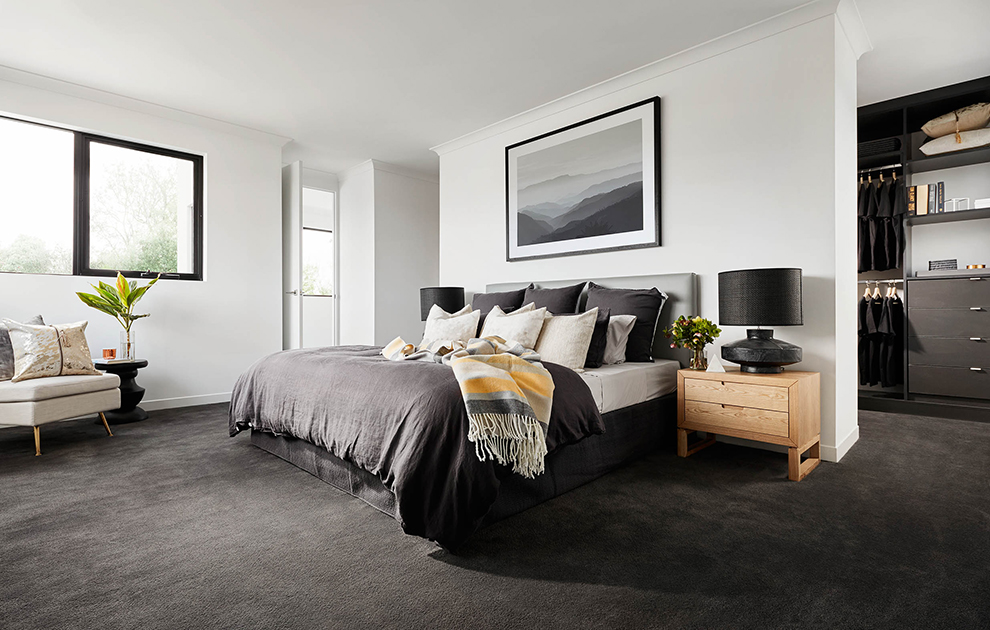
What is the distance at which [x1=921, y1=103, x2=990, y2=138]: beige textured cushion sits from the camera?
4.08 metres

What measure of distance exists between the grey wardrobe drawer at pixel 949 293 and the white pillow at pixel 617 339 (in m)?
2.84

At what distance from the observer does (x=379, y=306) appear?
6.40 m

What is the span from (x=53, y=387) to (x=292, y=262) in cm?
257

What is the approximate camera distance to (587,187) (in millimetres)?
4289

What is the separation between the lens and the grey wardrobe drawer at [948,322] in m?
4.13

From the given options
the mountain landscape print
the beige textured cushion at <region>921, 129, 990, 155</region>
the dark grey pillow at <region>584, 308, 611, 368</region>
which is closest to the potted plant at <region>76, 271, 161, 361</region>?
the mountain landscape print

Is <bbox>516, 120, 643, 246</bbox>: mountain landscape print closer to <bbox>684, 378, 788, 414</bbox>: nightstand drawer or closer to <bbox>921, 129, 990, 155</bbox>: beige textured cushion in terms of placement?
<bbox>684, 378, 788, 414</bbox>: nightstand drawer

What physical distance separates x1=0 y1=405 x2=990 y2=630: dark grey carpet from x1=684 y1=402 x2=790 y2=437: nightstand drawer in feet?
0.80

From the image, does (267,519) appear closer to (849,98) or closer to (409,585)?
(409,585)

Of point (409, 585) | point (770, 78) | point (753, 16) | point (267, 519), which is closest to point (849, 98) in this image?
point (770, 78)

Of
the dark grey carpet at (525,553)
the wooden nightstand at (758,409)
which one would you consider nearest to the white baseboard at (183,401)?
the dark grey carpet at (525,553)

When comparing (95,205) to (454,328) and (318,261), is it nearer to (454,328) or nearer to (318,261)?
(318,261)

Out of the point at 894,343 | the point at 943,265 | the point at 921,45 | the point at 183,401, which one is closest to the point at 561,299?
the point at 921,45

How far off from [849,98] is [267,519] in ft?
13.4
